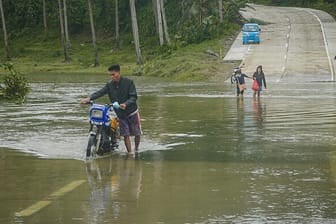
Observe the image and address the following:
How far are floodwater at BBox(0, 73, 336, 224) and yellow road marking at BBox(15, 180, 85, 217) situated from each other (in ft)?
0.04

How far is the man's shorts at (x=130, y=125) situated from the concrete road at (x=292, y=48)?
1195 inches

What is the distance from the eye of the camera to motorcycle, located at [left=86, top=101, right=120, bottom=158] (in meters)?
13.8

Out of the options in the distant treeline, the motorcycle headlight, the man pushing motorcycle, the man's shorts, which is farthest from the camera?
the distant treeline

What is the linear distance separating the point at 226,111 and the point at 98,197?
44.7 ft

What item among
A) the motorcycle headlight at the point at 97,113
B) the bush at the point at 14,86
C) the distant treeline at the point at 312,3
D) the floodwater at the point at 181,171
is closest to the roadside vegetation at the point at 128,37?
the distant treeline at the point at 312,3

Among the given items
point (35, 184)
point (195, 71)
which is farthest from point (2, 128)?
point (195, 71)

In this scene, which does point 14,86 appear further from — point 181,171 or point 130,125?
point 181,171

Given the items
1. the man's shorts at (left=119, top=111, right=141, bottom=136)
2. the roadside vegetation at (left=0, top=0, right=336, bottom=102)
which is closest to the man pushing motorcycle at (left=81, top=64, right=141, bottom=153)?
the man's shorts at (left=119, top=111, right=141, bottom=136)

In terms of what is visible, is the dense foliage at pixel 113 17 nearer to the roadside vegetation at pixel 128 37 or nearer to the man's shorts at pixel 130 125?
the roadside vegetation at pixel 128 37

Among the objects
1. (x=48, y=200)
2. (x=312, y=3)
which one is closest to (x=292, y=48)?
(x=312, y=3)

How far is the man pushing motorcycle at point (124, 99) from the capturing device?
14.2m

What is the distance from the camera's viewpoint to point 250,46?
6172 cm

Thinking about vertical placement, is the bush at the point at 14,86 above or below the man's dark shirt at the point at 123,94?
below

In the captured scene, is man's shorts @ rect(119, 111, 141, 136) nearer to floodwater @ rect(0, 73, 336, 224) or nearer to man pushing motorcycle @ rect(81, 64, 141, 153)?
man pushing motorcycle @ rect(81, 64, 141, 153)
